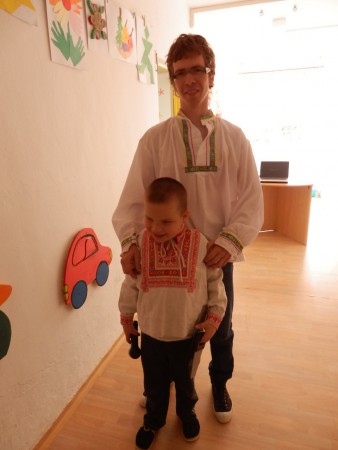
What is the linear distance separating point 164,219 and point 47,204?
534 mm

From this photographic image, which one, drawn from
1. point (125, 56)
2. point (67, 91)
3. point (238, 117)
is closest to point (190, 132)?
point (67, 91)

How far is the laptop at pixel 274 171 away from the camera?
3646mm

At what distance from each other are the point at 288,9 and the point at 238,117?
8.61 ft

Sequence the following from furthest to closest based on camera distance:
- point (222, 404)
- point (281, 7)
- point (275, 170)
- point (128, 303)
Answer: point (275, 170), point (281, 7), point (222, 404), point (128, 303)

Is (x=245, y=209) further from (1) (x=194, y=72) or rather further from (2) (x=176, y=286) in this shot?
(1) (x=194, y=72)

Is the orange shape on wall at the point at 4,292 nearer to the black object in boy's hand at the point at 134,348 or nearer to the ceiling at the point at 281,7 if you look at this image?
the black object in boy's hand at the point at 134,348

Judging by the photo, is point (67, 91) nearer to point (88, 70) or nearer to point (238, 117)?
point (88, 70)

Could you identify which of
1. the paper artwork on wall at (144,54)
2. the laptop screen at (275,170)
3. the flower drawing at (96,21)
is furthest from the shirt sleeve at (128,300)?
the laptop screen at (275,170)

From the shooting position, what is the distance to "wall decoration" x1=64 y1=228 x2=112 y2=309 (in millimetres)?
1369

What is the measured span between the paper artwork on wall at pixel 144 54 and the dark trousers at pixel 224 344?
1.44m

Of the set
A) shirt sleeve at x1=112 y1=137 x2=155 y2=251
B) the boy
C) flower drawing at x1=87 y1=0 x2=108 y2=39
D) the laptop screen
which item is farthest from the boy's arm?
the laptop screen

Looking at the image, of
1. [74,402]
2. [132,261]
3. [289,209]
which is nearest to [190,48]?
[132,261]

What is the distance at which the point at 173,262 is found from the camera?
104 centimetres

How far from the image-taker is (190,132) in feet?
3.51
